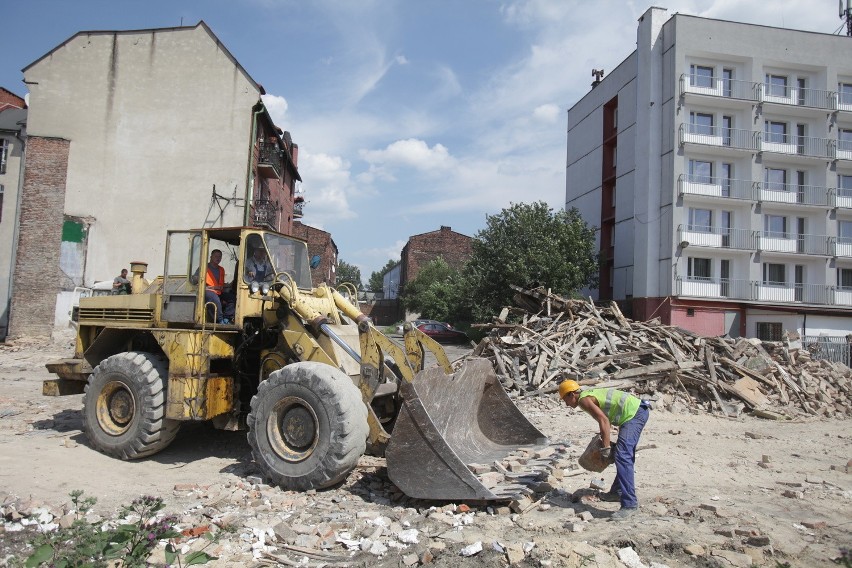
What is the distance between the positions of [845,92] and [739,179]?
27.2ft

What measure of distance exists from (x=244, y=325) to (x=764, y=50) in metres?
33.7

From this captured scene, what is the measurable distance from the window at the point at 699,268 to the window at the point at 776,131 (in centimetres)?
761

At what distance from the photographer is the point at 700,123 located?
31250 millimetres

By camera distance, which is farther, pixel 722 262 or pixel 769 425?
pixel 722 262

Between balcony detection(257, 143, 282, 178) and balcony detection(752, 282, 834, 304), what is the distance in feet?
83.5

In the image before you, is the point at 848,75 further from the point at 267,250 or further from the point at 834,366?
the point at 267,250

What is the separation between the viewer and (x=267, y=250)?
7277mm

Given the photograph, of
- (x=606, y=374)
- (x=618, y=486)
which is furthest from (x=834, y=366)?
(x=618, y=486)

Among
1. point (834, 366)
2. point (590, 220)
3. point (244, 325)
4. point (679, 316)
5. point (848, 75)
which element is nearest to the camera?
point (244, 325)

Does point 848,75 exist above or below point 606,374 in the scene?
above

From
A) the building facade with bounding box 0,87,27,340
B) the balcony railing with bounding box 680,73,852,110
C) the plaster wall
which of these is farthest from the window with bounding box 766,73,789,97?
the building facade with bounding box 0,87,27,340

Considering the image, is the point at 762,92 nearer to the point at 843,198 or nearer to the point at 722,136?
the point at 722,136

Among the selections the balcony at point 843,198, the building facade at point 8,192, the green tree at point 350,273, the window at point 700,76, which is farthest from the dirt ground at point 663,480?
the green tree at point 350,273

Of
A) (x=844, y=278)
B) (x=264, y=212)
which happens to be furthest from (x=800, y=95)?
(x=264, y=212)
